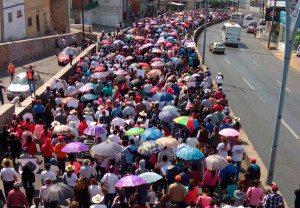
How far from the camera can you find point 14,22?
41594mm

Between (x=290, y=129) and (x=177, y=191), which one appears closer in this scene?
(x=177, y=191)

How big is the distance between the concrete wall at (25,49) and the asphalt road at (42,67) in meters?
0.60

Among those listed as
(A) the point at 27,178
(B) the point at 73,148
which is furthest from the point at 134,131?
(A) the point at 27,178

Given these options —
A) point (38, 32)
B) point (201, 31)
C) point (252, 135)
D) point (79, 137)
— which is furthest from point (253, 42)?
point (79, 137)

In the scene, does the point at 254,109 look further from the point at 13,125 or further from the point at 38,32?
the point at 38,32

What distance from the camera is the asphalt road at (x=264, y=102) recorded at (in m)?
15.9

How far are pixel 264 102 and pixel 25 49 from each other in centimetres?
1943

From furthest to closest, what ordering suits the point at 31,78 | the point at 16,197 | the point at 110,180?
1. the point at 31,78
2. the point at 110,180
3. the point at 16,197

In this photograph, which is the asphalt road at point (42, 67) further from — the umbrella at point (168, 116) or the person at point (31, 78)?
the umbrella at point (168, 116)

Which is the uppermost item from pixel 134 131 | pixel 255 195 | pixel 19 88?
pixel 134 131

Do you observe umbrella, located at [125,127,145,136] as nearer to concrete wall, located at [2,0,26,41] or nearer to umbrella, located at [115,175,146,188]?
umbrella, located at [115,175,146,188]

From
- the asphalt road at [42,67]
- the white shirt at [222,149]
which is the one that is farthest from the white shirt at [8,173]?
the asphalt road at [42,67]

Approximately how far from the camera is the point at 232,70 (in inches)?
1399

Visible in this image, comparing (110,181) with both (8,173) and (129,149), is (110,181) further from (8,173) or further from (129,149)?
(8,173)
